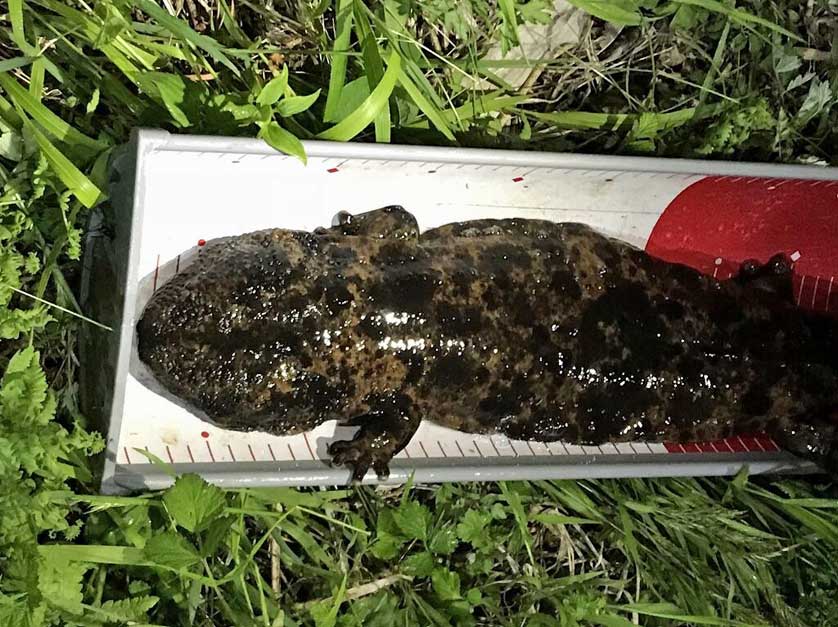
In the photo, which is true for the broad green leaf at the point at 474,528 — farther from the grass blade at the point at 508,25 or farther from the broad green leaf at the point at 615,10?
the broad green leaf at the point at 615,10

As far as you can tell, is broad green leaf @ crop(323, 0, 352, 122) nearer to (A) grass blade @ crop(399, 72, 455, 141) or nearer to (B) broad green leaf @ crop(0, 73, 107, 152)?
(A) grass blade @ crop(399, 72, 455, 141)

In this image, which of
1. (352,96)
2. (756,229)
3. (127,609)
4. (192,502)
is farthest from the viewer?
(756,229)

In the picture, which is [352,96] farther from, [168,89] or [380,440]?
[380,440]

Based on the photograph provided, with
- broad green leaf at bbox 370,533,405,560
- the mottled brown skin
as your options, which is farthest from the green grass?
the mottled brown skin

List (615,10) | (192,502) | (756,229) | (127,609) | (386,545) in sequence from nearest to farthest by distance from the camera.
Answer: (192,502) → (127,609) → (386,545) → (615,10) → (756,229)

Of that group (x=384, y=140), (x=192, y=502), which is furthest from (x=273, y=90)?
(x=192, y=502)

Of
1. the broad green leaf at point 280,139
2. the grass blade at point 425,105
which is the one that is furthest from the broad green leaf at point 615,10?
the broad green leaf at point 280,139

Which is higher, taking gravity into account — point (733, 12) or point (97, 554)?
point (733, 12)

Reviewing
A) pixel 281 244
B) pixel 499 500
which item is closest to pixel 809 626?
pixel 499 500
